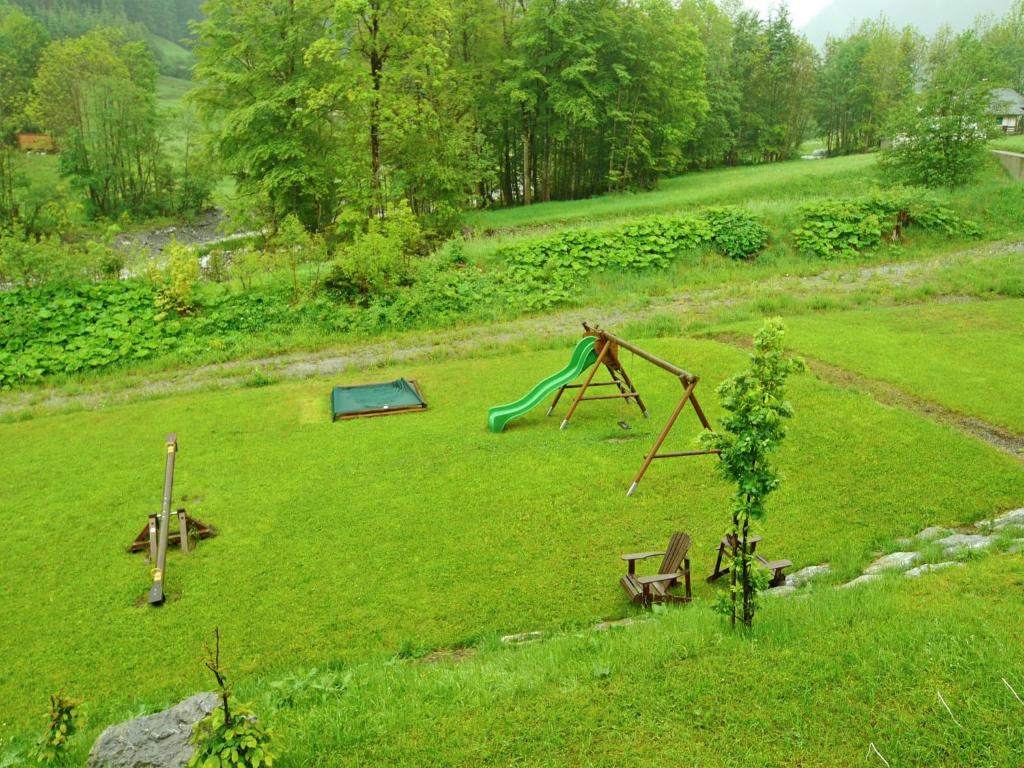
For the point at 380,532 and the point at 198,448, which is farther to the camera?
the point at 198,448

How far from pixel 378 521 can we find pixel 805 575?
4.56m

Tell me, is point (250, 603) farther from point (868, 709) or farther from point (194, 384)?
point (194, 384)

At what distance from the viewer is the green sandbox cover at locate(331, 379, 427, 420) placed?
38.3ft

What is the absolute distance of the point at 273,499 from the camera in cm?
884

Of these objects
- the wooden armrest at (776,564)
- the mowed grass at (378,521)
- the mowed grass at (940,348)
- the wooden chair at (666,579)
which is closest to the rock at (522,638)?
the mowed grass at (378,521)

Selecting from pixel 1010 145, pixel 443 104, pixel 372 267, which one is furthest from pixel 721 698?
pixel 1010 145

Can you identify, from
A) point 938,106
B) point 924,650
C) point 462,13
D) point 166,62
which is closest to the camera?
point 924,650

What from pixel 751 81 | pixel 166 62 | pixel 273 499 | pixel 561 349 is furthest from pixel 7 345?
pixel 166 62

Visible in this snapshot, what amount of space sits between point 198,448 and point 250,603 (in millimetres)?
4615

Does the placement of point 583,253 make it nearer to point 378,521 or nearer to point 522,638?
point 378,521

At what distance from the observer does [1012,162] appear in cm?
3019

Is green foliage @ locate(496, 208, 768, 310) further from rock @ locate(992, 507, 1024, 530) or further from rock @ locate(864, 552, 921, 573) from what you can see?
rock @ locate(864, 552, 921, 573)

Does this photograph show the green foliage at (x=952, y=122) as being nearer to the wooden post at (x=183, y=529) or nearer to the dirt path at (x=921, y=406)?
the dirt path at (x=921, y=406)

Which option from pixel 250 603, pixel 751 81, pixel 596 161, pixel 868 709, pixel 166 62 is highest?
pixel 166 62
